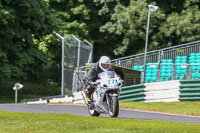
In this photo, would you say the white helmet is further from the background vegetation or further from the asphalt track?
the background vegetation

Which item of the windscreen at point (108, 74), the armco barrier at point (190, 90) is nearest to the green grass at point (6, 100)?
the armco barrier at point (190, 90)

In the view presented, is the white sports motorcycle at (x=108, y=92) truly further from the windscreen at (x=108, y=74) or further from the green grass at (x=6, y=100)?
the green grass at (x=6, y=100)

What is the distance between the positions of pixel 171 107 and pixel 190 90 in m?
2.28

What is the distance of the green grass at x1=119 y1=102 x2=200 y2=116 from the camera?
1856 centimetres

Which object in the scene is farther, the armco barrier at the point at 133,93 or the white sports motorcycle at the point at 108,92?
the armco barrier at the point at 133,93

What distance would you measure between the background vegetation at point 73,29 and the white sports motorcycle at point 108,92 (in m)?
15.9

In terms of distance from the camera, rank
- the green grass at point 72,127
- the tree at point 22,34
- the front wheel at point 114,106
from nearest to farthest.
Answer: the green grass at point 72,127 < the front wheel at point 114,106 < the tree at point 22,34

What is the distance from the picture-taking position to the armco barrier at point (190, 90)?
21859 mm

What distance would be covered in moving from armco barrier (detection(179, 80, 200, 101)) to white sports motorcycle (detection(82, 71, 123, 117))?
8796 mm

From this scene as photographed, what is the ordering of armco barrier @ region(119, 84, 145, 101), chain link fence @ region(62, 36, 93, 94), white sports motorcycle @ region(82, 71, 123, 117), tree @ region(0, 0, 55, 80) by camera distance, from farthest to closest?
tree @ region(0, 0, 55, 80) < chain link fence @ region(62, 36, 93, 94) < armco barrier @ region(119, 84, 145, 101) < white sports motorcycle @ region(82, 71, 123, 117)

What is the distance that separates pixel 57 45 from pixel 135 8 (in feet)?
23.8

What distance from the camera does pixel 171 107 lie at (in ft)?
65.6

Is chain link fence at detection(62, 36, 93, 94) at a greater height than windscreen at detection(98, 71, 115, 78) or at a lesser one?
greater

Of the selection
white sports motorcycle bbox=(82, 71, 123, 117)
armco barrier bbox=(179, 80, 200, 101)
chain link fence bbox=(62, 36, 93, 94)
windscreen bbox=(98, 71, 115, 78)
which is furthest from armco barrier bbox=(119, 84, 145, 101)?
windscreen bbox=(98, 71, 115, 78)
